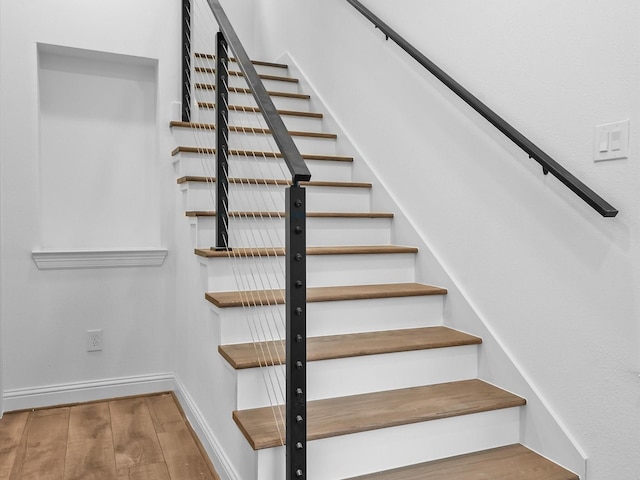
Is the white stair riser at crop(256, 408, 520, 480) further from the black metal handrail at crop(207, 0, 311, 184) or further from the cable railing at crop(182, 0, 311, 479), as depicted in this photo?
the black metal handrail at crop(207, 0, 311, 184)

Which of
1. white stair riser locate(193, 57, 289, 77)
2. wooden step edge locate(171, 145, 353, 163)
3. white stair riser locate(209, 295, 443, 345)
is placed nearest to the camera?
white stair riser locate(209, 295, 443, 345)

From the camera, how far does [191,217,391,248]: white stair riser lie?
7.69ft

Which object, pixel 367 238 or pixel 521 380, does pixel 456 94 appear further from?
pixel 521 380

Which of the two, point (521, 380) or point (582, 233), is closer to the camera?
point (582, 233)

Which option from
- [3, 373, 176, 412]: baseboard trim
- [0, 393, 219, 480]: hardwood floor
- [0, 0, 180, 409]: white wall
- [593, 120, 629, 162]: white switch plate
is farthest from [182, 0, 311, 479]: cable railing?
[3, 373, 176, 412]: baseboard trim

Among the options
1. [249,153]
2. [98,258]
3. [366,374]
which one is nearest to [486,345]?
[366,374]

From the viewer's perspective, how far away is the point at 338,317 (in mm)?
2100

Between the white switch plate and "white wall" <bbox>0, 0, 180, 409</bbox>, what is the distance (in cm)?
231

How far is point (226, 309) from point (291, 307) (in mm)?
626

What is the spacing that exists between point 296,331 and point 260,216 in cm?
117

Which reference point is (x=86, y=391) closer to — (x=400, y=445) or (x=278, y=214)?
(x=278, y=214)

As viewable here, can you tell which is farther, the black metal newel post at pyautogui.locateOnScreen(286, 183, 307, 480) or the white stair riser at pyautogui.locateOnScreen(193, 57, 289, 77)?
the white stair riser at pyautogui.locateOnScreen(193, 57, 289, 77)

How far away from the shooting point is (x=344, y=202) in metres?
2.86

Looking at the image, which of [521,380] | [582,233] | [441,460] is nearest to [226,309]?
[441,460]
